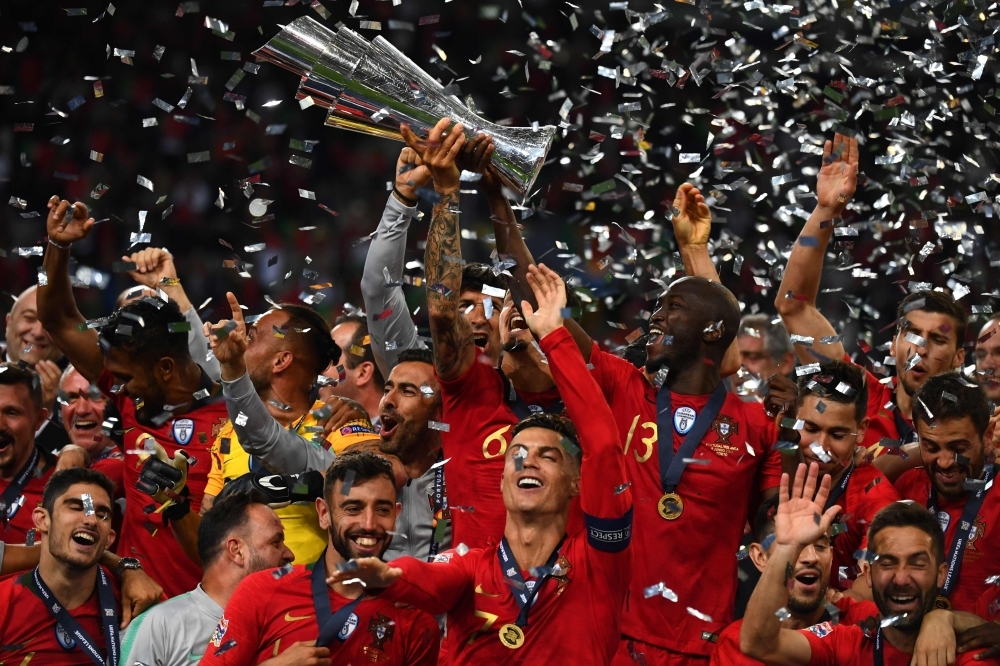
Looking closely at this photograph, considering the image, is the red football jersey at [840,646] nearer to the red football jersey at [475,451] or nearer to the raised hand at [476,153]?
the red football jersey at [475,451]

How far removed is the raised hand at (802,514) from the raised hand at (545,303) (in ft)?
2.77

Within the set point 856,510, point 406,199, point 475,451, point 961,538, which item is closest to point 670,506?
point 475,451

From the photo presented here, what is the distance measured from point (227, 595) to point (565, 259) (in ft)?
16.1

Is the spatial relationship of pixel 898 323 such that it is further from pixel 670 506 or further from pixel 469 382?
pixel 469 382

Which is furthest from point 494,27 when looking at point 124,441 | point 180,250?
point 124,441

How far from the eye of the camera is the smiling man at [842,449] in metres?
4.73

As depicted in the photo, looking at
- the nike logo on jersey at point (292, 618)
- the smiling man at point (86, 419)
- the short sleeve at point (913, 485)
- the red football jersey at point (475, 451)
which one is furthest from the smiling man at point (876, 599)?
the smiling man at point (86, 419)

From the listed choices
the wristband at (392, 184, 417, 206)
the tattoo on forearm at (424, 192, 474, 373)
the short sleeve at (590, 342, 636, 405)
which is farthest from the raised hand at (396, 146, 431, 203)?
the short sleeve at (590, 342, 636, 405)

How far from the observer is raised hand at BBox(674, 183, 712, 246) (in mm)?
5195

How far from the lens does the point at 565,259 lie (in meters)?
8.88

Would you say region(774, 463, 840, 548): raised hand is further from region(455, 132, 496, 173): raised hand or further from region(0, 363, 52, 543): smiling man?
region(0, 363, 52, 543): smiling man

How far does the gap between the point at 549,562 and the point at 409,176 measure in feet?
5.88

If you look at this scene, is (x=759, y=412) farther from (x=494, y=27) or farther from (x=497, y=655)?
(x=494, y=27)

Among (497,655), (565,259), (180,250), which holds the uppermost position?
(497,655)
